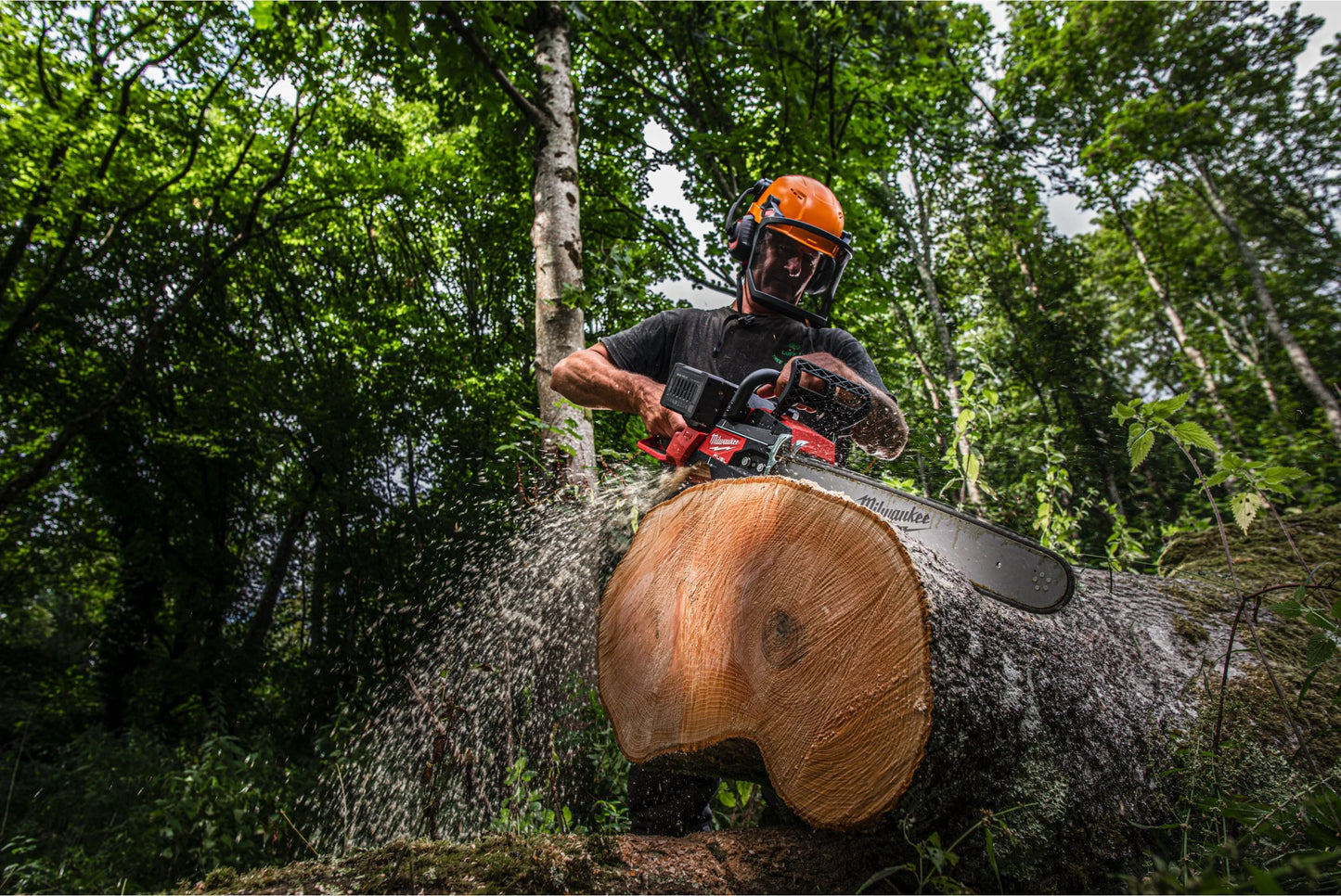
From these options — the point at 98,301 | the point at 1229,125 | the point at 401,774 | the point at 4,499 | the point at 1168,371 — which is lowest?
the point at 4,499

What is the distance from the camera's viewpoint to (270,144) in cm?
949

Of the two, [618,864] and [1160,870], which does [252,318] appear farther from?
[1160,870]

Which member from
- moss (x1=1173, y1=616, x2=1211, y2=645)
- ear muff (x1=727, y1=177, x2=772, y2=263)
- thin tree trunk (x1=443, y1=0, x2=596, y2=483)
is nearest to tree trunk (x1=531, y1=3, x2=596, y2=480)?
thin tree trunk (x1=443, y1=0, x2=596, y2=483)

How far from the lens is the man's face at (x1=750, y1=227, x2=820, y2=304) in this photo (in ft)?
7.34

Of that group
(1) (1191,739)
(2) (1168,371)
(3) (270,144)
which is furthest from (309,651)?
(2) (1168,371)

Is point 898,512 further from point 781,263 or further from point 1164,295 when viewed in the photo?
point 1164,295

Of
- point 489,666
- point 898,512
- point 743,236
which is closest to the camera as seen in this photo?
point 898,512

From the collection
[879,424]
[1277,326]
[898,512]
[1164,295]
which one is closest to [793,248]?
[879,424]

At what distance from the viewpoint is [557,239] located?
131 inches

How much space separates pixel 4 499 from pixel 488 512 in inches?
323

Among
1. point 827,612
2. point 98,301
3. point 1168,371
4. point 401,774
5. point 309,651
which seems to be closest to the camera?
point 827,612

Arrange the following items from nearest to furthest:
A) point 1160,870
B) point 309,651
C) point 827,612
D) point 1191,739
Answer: point 1160,870
point 827,612
point 1191,739
point 309,651

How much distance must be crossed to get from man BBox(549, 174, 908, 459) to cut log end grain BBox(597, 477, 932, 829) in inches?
34.8

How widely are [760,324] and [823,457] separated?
2.57 ft
